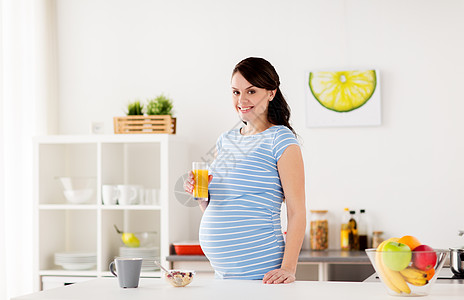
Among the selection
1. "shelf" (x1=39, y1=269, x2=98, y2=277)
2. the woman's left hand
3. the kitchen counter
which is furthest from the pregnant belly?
"shelf" (x1=39, y1=269, x2=98, y2=277)

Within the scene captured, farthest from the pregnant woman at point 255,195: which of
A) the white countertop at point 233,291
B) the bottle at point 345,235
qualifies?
the bottle at point 345,235

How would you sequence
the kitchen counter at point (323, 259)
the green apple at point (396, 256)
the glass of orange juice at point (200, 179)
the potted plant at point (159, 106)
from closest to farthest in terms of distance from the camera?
the green apple at point (396, 256)
the glass of orange juice at point (200, 179)
the kitchen counter at point (323, 259)
the potted plant at point (159, 106)

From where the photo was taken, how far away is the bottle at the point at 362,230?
12.4 feet

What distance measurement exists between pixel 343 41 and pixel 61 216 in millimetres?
2140

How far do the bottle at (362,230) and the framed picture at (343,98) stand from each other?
1.82 feet

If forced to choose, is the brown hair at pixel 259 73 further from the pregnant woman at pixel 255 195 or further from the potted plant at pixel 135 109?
the potted plant at pixel 135 109

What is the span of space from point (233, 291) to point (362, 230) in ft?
7.22

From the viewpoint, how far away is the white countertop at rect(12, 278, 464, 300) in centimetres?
167

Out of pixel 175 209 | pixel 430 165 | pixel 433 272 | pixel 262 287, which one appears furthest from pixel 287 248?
pixel 430 165

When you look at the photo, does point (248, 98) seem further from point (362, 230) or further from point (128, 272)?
point (362, 230)

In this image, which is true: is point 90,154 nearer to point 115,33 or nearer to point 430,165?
point 115,33

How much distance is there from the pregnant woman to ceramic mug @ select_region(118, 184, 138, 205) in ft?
5.40

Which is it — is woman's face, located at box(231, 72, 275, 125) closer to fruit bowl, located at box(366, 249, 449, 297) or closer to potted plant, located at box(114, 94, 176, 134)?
fruit bowl, located at box(366, 249, 449, 297)

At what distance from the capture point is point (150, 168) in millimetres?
4180
